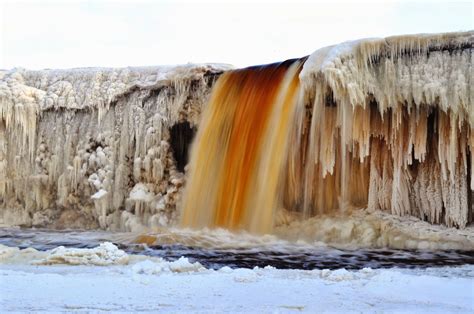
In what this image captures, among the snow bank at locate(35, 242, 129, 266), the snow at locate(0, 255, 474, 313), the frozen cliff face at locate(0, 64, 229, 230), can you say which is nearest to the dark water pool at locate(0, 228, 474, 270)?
the snow bank at locate(35, 242, 129, 266)

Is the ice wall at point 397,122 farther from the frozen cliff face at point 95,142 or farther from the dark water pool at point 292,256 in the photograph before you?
the frozen cliff face at point 95,142

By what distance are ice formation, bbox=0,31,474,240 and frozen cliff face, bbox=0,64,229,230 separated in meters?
0.02

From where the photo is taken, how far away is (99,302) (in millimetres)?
4457

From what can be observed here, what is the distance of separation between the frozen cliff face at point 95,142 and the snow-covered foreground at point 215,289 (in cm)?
650

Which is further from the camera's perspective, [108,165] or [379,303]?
[108,165]

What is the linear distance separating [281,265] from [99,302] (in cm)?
316

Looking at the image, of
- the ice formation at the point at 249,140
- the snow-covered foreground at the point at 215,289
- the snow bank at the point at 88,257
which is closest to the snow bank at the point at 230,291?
the snow-covered foreground at the point at 215,289

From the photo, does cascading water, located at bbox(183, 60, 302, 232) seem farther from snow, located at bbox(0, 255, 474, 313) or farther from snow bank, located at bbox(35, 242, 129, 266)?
snow, located at bbox(0, 255, 474, 313)

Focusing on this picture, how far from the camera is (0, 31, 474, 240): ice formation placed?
9.59 m

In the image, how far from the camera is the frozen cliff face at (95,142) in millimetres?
12758

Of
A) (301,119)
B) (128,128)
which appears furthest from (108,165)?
(301,119)

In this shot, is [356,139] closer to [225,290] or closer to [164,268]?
[164,268]

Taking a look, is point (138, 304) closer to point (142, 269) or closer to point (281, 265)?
point (142, 269)

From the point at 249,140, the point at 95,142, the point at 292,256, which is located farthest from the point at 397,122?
the point at 95,142
